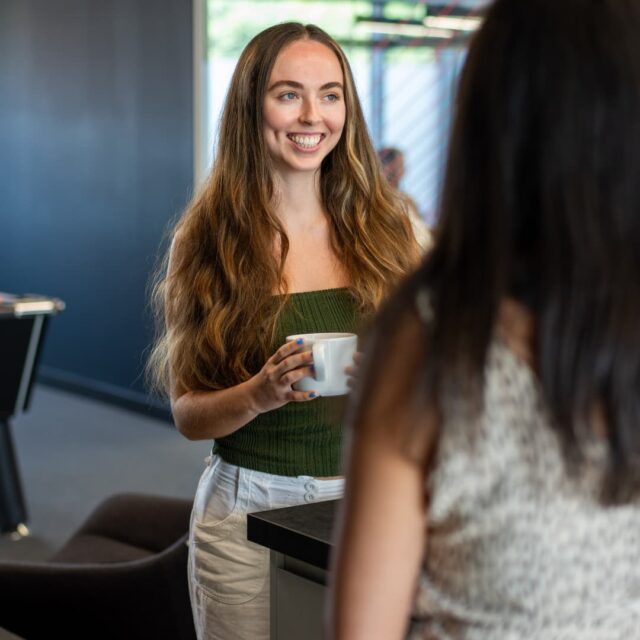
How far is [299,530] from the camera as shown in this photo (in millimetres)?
1545

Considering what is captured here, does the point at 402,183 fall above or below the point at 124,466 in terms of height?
above

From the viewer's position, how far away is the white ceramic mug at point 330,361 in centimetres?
167

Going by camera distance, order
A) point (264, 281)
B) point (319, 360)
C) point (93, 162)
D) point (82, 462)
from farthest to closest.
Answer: point (93, 162) → point (82, 462) → point (264, 281) → point (319, 360)

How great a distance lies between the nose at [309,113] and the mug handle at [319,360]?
1.69 ft

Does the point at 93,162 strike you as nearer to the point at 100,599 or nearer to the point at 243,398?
the point at 100,599

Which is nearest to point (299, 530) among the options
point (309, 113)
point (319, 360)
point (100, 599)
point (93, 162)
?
point (319, 360)

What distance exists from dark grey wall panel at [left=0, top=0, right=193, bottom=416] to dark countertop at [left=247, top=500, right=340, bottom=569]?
15.1 feet

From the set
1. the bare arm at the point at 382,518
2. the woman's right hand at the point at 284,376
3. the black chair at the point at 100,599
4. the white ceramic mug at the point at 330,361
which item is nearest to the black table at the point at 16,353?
the black chair at the point at 100,599

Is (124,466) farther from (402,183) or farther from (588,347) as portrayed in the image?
(588,347)

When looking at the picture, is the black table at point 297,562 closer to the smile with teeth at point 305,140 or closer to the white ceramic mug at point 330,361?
the white ceramic mug at point 330,361

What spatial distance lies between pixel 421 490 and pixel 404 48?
525 cm

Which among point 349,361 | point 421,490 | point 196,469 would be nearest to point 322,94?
point 349,361

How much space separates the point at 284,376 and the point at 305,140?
1.71 feet

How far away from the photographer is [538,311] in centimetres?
85
